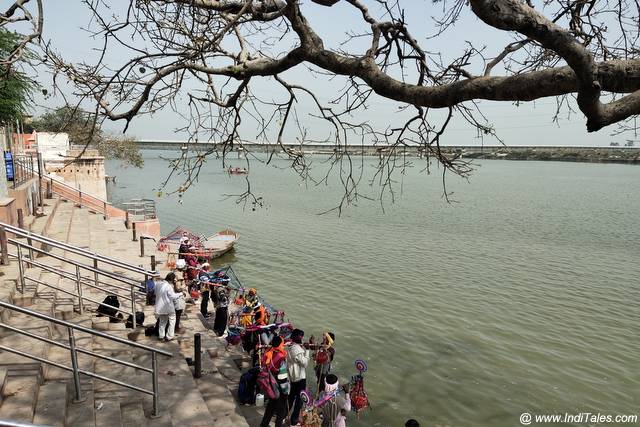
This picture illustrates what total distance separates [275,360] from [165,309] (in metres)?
2.88

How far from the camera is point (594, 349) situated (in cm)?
1223

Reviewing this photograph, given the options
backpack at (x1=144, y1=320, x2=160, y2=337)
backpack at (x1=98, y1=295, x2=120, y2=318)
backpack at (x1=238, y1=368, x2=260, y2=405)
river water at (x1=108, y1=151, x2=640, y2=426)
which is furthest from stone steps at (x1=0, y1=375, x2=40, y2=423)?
river water at (x1=108, y1=151, x2=640, y2=426)

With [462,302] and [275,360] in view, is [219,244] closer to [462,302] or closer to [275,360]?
[462,302]

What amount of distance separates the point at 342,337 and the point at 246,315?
3.82 m

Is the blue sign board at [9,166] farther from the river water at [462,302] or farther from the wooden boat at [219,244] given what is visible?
the river water at [462,302]

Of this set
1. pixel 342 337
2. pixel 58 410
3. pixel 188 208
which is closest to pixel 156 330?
pixel 58 410

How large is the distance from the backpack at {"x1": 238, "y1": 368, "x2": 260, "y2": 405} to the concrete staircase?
146 millimetres

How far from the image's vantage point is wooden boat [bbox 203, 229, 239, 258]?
68.1 feet

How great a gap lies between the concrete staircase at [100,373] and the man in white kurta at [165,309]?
0.73ft

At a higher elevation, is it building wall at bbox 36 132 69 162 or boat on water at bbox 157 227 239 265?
building wall at bbox 36 132 69 162

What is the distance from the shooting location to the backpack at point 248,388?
7.33 metres

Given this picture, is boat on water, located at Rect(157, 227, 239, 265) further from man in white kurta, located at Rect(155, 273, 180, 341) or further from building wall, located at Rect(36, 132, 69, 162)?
building wall, located at Rect(36, 132, 69, 162)

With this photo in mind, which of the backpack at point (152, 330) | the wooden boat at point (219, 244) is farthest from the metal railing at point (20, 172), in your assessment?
the backpack at point (152, 330)

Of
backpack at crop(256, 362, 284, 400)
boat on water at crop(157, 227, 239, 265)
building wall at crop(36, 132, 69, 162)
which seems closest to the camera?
backpack at crop(256, 362, 284, 400)
